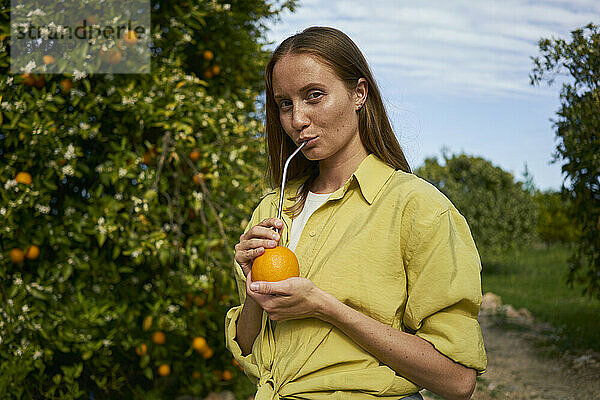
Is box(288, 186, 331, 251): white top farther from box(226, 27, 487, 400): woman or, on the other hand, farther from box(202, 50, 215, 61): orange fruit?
box(202, 50, 215, 61): orange fruit

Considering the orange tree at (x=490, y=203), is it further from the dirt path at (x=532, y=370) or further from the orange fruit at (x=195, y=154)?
the orange fruit at (x=195, y=154)

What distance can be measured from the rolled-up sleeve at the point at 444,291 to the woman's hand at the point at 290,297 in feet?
0.68

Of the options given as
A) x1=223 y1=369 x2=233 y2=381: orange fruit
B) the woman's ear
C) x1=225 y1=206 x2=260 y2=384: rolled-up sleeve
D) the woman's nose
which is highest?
the woman's ear

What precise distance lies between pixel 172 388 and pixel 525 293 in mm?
5266

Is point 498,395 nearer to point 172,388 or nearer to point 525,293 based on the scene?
point 172,388

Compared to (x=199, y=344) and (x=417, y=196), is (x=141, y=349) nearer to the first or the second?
(x=199, y=344)

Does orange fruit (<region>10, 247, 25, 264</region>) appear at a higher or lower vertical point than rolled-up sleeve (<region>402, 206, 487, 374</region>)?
lower

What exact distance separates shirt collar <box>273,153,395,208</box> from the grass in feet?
12.5

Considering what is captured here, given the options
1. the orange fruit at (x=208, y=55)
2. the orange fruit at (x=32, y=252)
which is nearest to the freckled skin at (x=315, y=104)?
the orange fruit at (x=32, y=252)

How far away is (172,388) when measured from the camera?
3.73 m

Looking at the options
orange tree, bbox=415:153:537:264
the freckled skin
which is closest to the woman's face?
the freckled skin

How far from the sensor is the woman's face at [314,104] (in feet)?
4.50

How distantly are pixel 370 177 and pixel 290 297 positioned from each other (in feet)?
1.17

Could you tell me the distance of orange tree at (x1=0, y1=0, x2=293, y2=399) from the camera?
2811mm
